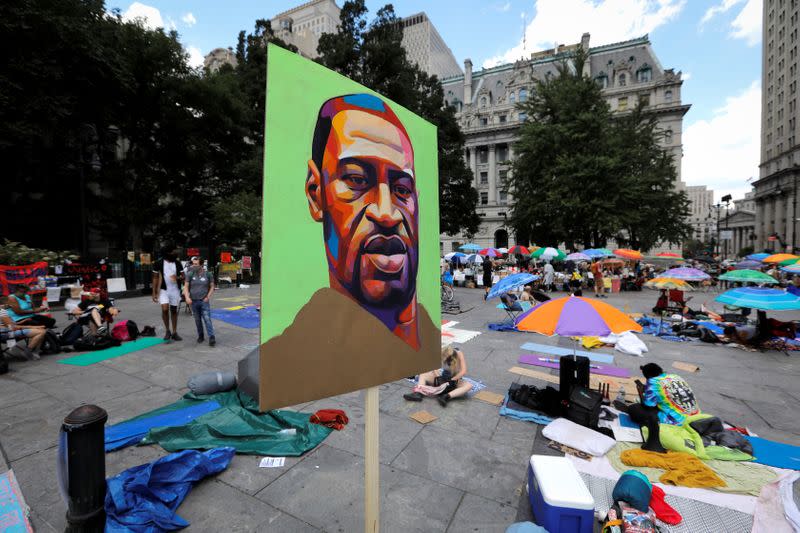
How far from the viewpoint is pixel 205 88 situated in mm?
25484

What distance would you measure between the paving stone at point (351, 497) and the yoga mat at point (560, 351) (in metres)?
5.87

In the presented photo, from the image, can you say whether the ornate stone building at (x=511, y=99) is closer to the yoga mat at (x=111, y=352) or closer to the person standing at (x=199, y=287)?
the person standing at (x=199, y=287)

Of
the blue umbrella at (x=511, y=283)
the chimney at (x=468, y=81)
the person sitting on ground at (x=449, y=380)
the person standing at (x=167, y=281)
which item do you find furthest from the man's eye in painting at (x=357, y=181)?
the chimney at (x=468, y=81)

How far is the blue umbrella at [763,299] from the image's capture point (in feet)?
22.2

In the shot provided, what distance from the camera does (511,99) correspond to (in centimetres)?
6056

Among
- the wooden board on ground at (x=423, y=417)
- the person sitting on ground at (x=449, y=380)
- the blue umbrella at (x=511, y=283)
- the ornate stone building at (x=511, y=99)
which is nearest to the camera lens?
the wooden board on ground at (x=423, y=417)

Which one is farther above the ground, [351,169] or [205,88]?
[205,88]

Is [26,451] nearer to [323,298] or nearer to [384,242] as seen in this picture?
[323,298]

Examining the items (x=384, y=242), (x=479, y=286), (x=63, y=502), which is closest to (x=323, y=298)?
(x=384, y=242)

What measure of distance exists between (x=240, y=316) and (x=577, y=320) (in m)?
10.3

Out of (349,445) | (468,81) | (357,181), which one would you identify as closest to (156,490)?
(349,445)

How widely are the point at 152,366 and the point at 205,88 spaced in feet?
84.0

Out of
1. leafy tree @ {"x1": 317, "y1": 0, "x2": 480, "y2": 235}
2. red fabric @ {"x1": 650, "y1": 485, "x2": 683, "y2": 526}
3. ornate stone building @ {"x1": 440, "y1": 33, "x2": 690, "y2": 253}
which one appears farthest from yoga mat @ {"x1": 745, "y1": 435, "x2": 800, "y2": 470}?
ornate stone building @ {"x1": 440, "y1": 33, "x2": 690, "y2": 253}

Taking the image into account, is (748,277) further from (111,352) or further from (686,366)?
(111,352)
